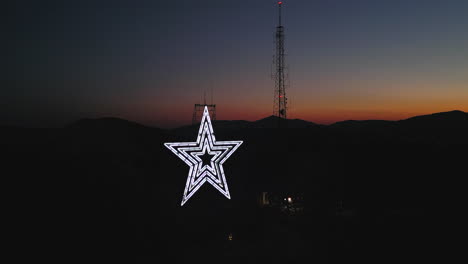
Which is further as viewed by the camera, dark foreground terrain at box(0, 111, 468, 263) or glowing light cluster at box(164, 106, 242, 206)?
glowing light cluster at box(164, 106, 242, 206)

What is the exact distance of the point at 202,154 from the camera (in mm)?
17766

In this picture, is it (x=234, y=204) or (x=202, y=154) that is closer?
(x=202, y=154)

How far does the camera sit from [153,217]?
20.1 metres

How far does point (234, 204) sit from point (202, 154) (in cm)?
831

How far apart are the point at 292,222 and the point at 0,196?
18310 mm

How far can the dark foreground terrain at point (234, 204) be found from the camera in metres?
16.2

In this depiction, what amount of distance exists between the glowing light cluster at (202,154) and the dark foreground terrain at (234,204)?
11.4 ft

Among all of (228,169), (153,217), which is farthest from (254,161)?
(153,217)

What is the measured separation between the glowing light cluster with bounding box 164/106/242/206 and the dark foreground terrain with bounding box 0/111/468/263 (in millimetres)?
3489

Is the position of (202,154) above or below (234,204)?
above

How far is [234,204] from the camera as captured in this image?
2445cm

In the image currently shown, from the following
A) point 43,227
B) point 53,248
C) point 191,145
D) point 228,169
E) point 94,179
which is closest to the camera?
point 53,248

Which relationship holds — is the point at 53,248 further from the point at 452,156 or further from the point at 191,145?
the point at 452,156

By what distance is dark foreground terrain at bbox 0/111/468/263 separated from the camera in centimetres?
1622
